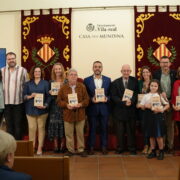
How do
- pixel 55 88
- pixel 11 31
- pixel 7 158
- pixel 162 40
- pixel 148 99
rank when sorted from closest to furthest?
1. pixel 7 158
2. pixel 148 99
3. pixel 55 88
4. pixel 162 40
5. pixel 11 31

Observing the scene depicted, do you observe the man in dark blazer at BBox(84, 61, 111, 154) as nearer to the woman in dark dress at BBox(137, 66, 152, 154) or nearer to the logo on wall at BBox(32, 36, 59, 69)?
the woman in dark dress at BBox(137, 66, 152, 154)

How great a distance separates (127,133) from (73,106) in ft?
3.51

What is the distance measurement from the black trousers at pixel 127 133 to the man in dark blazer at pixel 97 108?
8.8 inches

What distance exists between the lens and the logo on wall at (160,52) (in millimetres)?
6285

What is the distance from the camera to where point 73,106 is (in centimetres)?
492

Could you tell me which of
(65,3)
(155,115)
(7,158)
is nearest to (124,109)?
(155,115)

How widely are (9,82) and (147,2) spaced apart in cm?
328

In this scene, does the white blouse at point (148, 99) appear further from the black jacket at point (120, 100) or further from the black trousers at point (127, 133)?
the black trousers at point (127, 133)

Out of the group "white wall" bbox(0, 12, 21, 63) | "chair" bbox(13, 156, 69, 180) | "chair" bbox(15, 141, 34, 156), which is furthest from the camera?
"white wall" bbox(0, 12, 21, 63)

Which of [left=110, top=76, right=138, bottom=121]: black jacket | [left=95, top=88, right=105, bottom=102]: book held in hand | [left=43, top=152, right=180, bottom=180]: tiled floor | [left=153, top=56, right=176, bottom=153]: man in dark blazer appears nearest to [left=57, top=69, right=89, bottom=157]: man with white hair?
[left=95, top=88, right=105, bottom=102]: book held in hand

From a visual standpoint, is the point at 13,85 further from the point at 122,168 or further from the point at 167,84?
the point at 167,84

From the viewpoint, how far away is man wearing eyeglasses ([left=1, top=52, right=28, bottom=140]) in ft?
17.1

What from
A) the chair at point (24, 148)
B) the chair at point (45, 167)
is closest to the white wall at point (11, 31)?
the chair at point (24, 148)

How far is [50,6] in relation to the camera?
6488 millimetres
